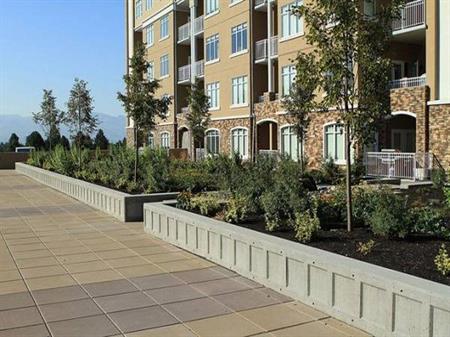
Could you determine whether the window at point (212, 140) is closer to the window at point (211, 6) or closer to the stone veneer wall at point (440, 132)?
the window at point (211, 6)

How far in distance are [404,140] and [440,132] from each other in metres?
5.23

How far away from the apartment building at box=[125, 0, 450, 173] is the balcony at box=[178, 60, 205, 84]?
A: 0.25ft

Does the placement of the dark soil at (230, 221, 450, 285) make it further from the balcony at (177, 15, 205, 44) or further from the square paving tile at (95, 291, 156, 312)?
the balcony at (177, 15, 205, 44)

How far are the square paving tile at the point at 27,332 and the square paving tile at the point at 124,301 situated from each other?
822 mm

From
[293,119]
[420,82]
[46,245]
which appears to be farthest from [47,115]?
[46,245]

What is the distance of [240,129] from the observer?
115 feet

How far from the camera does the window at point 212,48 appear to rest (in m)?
38.3

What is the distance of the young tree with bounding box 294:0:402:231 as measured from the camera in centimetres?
801

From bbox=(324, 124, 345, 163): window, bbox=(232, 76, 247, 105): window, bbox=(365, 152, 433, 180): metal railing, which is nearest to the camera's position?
bbox=(365, 152, 433, 180): metal railing

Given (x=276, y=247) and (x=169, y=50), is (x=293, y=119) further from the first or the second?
(x=169, y=50)

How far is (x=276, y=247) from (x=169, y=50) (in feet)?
135

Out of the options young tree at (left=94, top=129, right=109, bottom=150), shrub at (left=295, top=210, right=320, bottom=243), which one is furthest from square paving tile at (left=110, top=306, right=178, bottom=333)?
young tree at (left=94, top=129, right=109, bottom=150)

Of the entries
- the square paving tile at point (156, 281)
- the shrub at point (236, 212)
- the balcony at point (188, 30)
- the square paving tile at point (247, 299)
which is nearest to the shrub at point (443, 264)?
the square paving tile at point (247, 299)

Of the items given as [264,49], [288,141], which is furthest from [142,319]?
[264,49]
